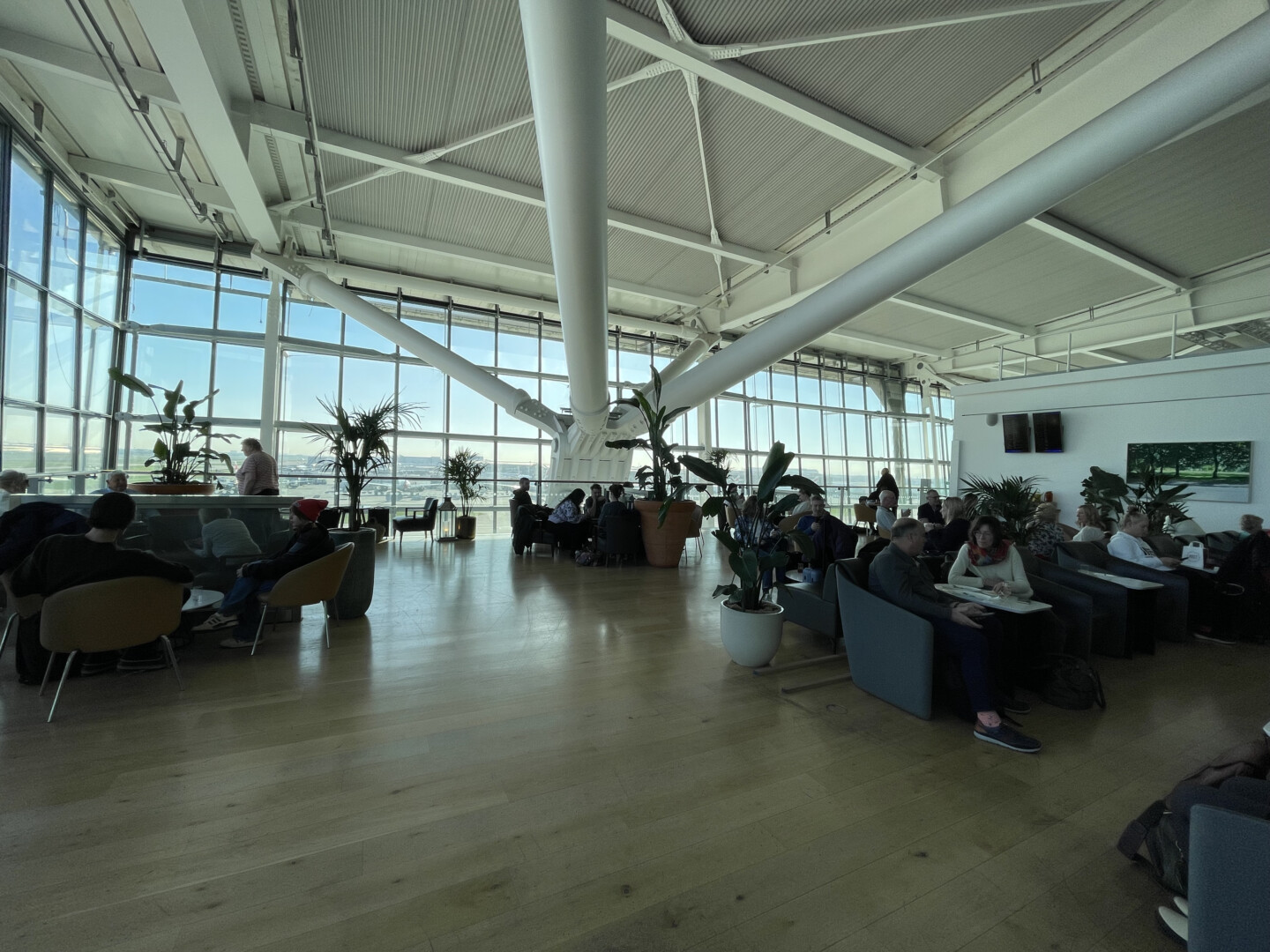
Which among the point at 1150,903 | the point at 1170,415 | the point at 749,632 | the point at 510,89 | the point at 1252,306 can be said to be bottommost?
the point at 1150,903

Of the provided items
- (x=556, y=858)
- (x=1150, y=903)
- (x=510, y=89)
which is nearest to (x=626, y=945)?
(x=556, y=858)

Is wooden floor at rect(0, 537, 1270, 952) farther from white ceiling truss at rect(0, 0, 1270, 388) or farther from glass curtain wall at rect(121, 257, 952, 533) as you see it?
glass curtain wall at rect(121, 257, 952, 533)

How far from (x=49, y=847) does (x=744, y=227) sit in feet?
33.8

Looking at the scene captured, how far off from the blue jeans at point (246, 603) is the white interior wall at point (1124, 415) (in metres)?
12.3

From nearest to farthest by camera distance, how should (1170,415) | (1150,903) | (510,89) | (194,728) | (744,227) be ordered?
(1150,903) < (194,728) < (510,89) < (1170,415) < (744,227)

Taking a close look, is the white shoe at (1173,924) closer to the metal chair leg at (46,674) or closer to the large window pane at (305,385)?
the metal chair leg at (46,674)

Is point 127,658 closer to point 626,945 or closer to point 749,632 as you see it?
point 626,945

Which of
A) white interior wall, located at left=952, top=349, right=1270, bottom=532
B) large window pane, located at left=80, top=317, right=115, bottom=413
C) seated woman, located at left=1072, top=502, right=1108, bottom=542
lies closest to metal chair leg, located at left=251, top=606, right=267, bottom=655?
seated woman, located at left=1072, top=502, right=1108, bottom=542

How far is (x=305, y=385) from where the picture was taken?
10812 mm

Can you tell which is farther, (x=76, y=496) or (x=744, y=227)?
(x=744, y=227)

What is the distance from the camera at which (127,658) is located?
304 cm

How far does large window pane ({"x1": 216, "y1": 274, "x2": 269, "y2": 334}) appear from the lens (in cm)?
1020

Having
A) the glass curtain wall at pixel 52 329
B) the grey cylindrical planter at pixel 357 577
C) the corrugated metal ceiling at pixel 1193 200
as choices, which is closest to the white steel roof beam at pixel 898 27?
the corrugated metal ceiling at pixel 1193 200

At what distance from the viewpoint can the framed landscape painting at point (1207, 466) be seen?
25.8 feet
